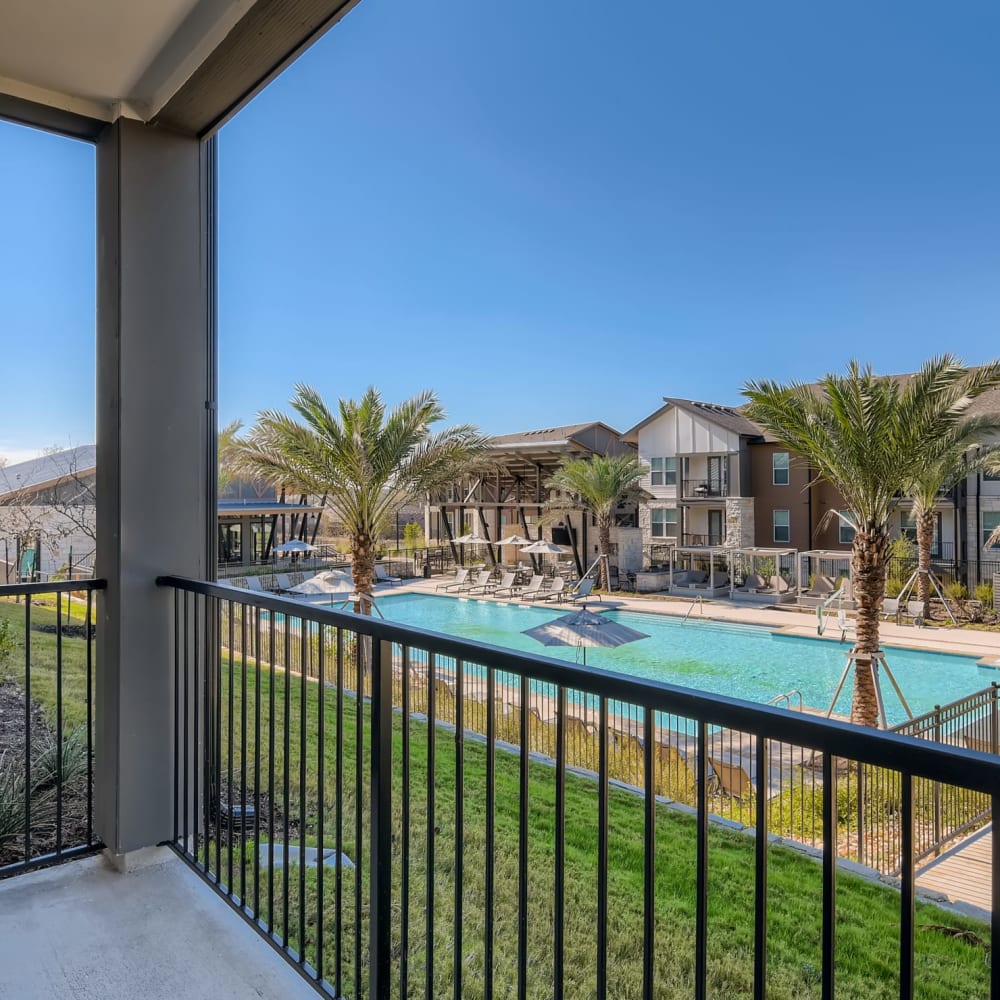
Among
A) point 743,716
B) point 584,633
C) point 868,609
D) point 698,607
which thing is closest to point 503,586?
point 698,607

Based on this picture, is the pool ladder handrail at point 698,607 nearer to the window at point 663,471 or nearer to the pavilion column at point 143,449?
the window at point 663,471

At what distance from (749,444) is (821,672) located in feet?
37.8

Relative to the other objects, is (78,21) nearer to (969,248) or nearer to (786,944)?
(786,944)

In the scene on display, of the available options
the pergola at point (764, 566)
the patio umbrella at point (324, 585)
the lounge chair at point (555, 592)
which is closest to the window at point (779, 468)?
the pergola at point (764, 566)

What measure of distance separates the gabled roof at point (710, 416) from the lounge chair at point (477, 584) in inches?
297

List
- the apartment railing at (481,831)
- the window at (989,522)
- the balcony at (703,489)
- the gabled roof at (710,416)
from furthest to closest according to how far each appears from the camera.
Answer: the gabled roof at (710,416) < the balcony at (703,489) < the window at (989,522) < the apartment railing at (481,831)

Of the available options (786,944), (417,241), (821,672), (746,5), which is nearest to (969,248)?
(746,5)

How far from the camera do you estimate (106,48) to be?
6.31 feet

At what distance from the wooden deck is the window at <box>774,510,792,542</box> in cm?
1723

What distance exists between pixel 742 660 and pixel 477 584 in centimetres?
887

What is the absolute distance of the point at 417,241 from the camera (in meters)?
34.0

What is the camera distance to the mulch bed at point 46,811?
230cm

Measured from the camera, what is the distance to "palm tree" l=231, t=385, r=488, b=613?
10.1 metres

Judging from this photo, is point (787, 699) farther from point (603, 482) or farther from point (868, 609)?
point (603, 482)
